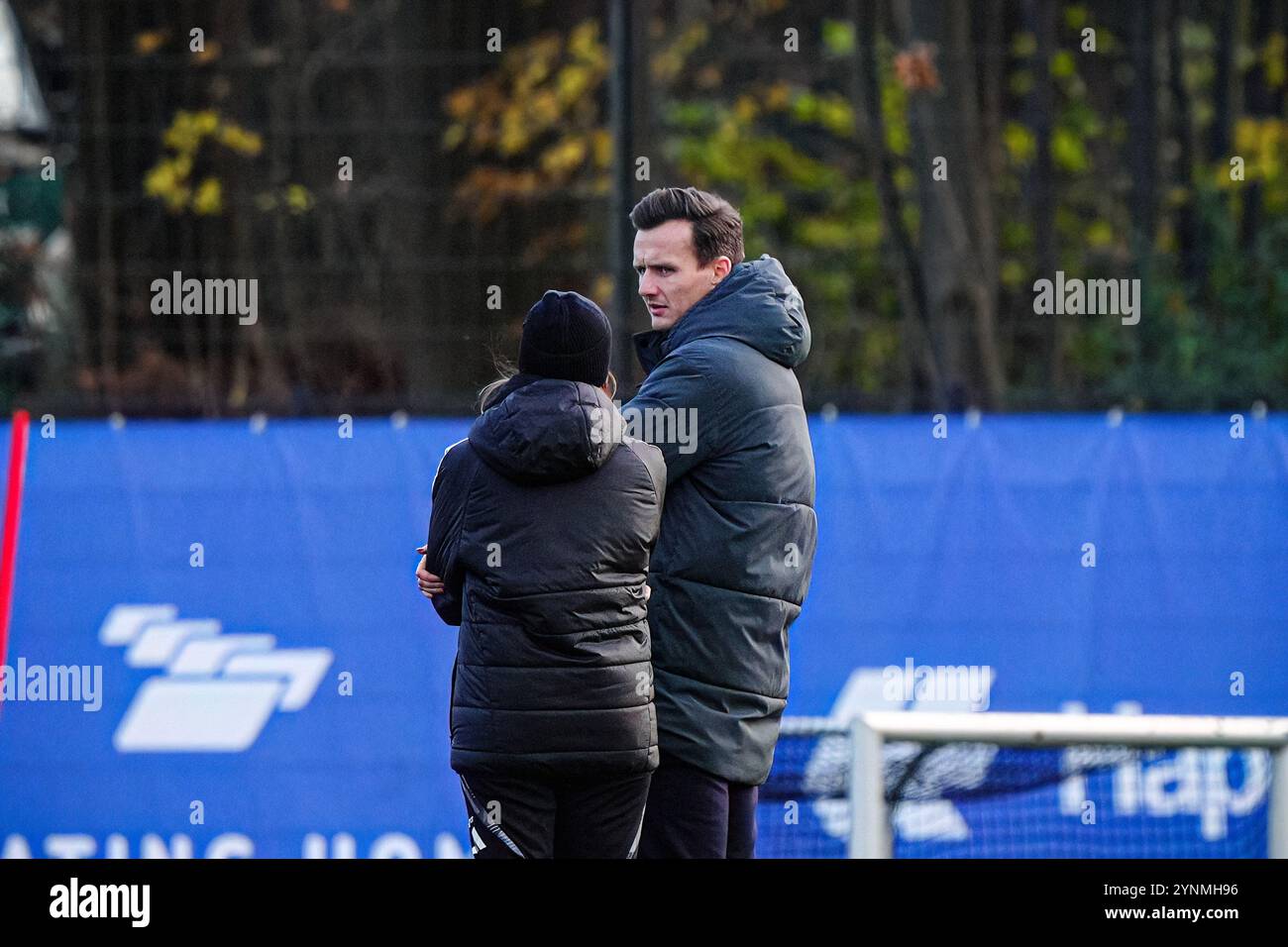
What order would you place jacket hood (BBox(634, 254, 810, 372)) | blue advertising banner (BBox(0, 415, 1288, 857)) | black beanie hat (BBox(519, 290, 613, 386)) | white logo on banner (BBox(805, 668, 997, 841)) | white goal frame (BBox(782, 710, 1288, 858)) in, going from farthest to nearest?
blue advertising banner (BBox(0, 415, 1288, 857)), white logo on banner (BBox(805, 668, 997, 841)), white goal frame (BBox(782, 710, 1288, 858)), jacket hood (BBox(634, 254, 810, 372)), black beanie hat (BBox(519, 290, 613, 386))

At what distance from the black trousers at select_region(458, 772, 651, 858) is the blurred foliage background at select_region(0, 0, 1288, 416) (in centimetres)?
268

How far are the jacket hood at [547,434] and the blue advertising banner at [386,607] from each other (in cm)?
226

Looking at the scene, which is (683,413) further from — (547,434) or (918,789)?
(918,789)

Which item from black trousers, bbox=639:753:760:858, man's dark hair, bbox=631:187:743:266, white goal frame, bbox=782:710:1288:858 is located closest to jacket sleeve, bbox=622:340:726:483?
man's dark hair, bbox=631:187:743:266

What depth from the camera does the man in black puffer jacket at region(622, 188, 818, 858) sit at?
370cm

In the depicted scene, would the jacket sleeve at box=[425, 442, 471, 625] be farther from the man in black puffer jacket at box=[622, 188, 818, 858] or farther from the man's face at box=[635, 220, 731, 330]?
the man's face at box=[635, 220, 731, 330]

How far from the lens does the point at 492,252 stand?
21.3ft

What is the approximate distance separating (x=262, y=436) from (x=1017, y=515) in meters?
2.44

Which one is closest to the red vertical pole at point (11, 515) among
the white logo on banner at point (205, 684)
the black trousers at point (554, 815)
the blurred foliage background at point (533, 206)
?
the white logo on banner at point (205, 684)

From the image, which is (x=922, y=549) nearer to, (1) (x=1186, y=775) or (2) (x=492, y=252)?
(1) (x=1186, y=775)

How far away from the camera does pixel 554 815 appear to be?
357 cm

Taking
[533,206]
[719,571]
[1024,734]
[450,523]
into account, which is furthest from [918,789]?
[533,206]

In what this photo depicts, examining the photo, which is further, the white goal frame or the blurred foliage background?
the blurred foliage background
